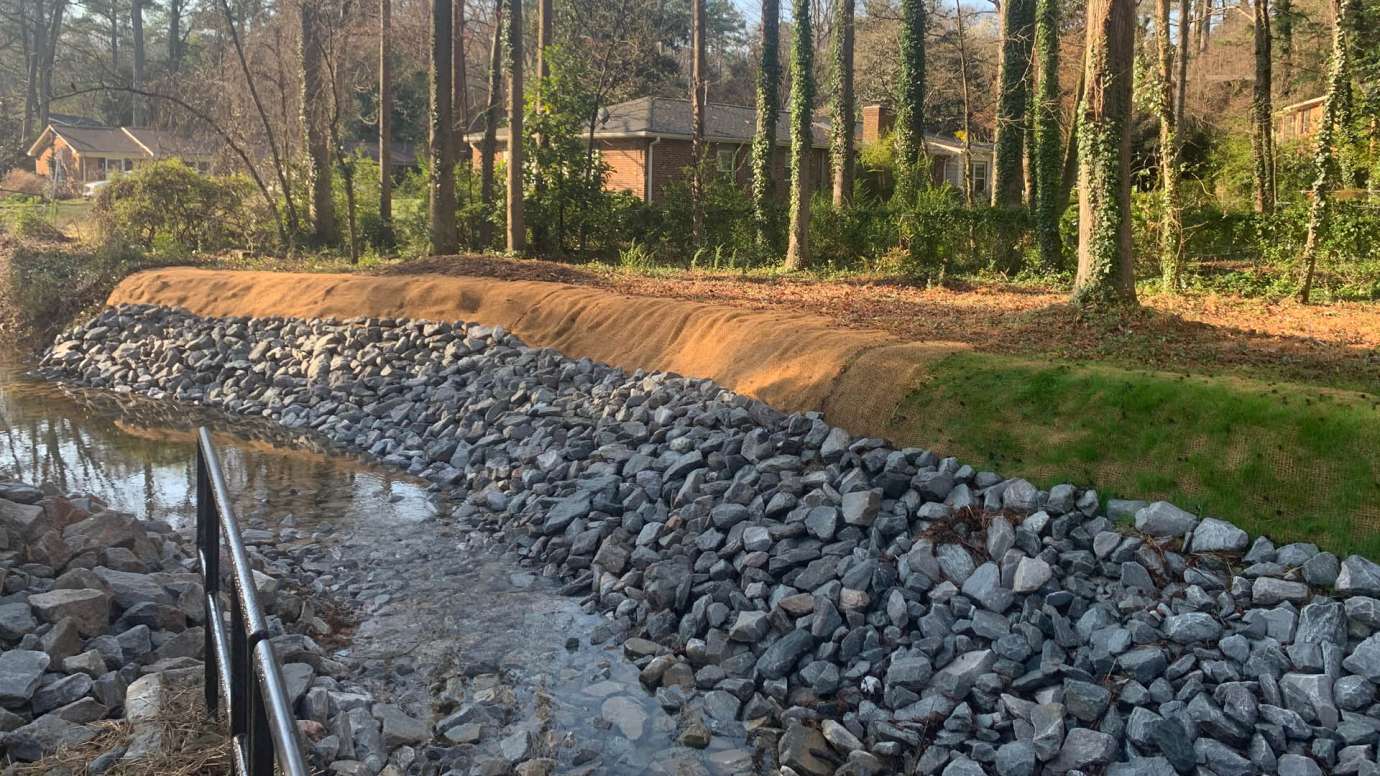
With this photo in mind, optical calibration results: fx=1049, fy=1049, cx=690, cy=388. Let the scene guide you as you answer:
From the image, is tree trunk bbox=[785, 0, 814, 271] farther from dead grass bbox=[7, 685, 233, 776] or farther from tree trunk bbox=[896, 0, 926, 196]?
dead grass bbox=[7, 685, 233, 776]

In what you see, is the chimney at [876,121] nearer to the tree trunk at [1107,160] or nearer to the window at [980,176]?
the window at [980,176]

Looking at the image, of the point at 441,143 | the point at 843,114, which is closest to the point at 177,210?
the point at 441,143

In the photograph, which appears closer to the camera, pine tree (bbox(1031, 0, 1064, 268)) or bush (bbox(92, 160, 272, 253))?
pine tree (bbox(1031, 0, 1064, 268))

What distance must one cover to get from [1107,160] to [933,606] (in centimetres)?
731

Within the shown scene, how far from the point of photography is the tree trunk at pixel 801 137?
19.1 metres

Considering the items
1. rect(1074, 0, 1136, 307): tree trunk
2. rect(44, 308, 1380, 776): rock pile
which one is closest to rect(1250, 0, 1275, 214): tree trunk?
rect(1074, 0, 1136, 307): tree trunk

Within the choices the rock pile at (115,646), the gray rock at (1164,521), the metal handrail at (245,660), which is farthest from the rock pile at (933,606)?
the metal handrail at (245,660)

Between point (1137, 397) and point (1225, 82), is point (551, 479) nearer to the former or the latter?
point (1137, 397)

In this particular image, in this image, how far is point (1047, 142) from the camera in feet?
64.5

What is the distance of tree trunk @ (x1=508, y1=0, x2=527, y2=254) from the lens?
62.8 ft

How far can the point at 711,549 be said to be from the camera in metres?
7.65

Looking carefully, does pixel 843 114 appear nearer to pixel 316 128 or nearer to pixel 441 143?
pixel 441 143

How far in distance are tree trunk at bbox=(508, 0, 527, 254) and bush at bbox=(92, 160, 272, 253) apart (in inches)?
306

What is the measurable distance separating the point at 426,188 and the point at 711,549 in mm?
18705
